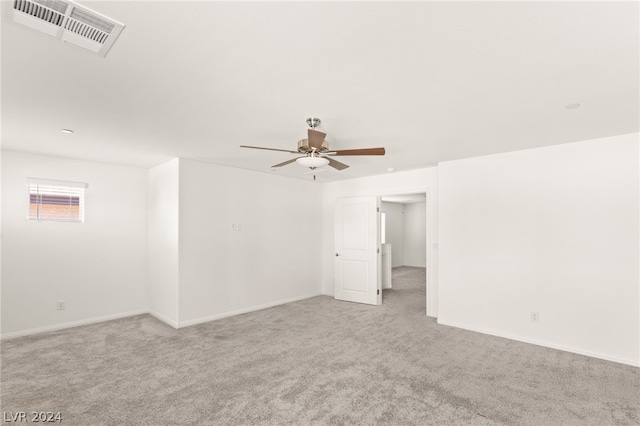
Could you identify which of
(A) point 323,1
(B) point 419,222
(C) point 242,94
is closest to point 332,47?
(A) point 323,1

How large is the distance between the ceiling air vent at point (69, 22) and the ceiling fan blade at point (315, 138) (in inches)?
55.1

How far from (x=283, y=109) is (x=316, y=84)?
1.83ft

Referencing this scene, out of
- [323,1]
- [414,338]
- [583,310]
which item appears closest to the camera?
[323,1]

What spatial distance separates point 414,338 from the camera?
4.05 meters

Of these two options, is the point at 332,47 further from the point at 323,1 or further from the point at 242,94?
the point at 242,94

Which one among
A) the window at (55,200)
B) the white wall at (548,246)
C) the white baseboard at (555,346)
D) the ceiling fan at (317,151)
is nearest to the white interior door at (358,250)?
the white wall at (548,246)

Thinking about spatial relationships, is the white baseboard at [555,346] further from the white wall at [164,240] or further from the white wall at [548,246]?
the white wall at [164,240]

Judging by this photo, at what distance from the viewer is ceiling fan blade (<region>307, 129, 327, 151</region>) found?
102 inches

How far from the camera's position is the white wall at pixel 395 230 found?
10.7 metres

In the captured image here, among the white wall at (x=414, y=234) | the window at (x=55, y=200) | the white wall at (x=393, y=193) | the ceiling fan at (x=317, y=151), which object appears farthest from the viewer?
the white wall at (x=414, y=234)

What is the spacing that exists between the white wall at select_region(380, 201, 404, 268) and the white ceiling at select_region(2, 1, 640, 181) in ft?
23.3

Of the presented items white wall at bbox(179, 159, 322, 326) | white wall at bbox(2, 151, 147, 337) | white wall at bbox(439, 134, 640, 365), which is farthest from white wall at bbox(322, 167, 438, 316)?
white wall at bbox(2, 151, 147, 337)

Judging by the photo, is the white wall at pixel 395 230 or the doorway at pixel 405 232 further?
the white wall at pixel 395 230

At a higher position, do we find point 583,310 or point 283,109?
point 283,109
